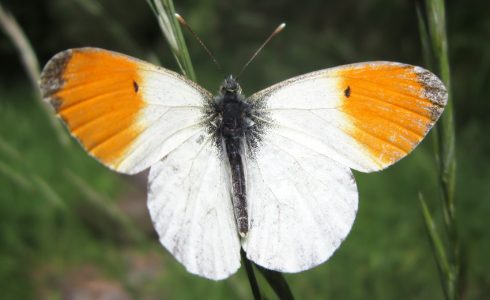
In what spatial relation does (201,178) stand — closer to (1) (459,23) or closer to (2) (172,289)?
(2) (172,289)

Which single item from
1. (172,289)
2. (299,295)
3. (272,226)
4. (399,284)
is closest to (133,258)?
(172,289)

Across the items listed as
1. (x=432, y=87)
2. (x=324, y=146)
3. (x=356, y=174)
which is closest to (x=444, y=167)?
(x=432, y=87)

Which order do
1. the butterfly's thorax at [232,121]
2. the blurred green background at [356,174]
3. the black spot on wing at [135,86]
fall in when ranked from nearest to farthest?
the black spot on wing at [135,86] < the butterfly's thorax at [232,121] < the blurred green background at [356,174]

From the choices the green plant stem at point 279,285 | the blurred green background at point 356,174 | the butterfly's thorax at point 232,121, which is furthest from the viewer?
the blurred green background at point 356,174

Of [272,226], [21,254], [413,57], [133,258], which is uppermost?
[272,226]

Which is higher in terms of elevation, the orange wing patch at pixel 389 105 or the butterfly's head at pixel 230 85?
the butterfly's head at pixel 230 85

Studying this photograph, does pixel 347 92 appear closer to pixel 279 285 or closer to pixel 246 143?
pixel 246 143

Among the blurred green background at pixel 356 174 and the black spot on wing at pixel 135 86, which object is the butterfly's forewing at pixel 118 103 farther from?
the blurred green background at pixel 356 174

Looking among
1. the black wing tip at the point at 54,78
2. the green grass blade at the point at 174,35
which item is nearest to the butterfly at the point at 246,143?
the black wing tip at the point at 54,78
